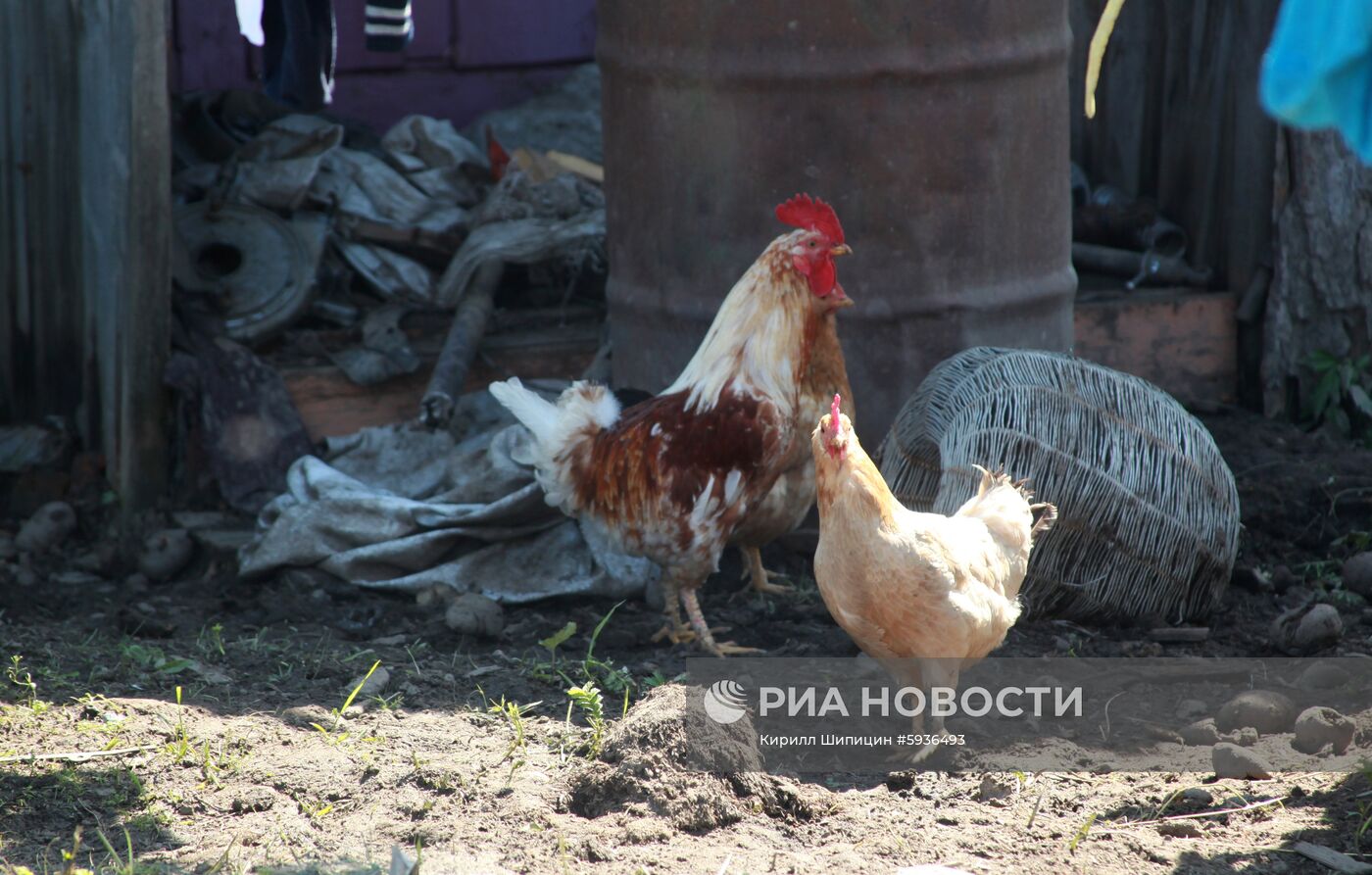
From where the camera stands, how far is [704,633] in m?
4.42

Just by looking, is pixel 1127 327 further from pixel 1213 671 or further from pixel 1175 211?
pixel 1213 671

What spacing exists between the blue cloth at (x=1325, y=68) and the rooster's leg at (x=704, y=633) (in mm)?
2694

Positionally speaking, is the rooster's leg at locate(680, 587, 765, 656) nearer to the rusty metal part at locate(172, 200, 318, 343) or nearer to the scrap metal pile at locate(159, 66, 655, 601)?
the scrap metal pile at locate(159, 66, 655, 601)

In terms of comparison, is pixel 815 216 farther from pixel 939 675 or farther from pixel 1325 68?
pixel 1325 68

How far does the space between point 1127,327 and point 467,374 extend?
2989 mm

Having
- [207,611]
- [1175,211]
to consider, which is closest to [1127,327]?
[1175,211]

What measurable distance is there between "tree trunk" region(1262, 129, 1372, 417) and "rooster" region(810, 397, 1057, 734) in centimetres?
317

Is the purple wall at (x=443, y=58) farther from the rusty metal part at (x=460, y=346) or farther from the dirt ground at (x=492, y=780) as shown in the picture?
the dirt ground at (x=492, y=780)

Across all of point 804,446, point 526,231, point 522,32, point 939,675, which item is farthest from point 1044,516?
point 522,32

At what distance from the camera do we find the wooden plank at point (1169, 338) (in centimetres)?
628

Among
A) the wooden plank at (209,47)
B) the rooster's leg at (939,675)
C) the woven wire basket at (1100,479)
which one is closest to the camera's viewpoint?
the rooster's leg at (939,675)

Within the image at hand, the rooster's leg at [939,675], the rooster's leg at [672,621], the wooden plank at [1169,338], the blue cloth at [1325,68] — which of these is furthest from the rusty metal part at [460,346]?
the blue cloth at [1325,68]

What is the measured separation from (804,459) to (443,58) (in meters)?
3.58

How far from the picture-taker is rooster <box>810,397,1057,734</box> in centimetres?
334
